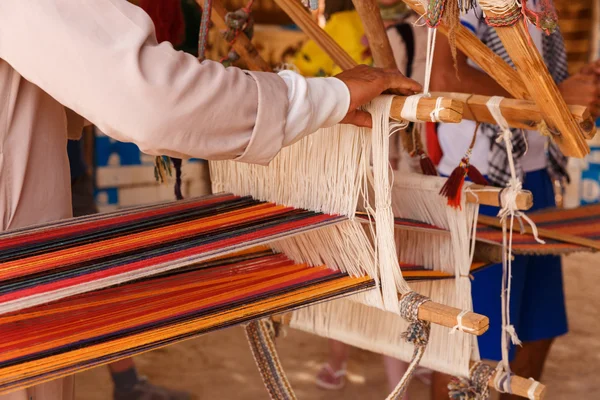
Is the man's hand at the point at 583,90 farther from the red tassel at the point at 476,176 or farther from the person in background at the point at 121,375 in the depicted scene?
the person in background at the point at 121,375

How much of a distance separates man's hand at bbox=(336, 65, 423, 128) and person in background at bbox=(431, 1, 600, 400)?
615mm

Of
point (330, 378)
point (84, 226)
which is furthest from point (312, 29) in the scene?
point (330, 378)

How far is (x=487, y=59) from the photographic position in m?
1.22

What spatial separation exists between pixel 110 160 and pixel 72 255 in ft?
11.4

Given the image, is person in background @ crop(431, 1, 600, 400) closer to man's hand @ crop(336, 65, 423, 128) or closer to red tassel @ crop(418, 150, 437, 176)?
red tassel @ crop(418, 150, 437, 176)

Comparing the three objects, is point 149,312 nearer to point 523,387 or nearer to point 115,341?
point 115,341

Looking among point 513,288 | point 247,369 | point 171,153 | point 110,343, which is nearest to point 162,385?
point 247,369

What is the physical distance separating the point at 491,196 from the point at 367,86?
47 centimetres

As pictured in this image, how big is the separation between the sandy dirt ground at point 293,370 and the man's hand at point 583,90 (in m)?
1.67

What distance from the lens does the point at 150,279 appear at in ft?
4.07

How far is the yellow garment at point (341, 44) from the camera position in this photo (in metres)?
2.95

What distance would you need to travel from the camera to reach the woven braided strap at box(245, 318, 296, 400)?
1.54m

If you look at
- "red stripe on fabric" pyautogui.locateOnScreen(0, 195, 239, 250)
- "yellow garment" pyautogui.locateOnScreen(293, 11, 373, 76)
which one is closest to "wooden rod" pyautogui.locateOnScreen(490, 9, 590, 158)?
"red stripe on fabric" pyautogui.locateOnScreen(0, 195, 239, 250)

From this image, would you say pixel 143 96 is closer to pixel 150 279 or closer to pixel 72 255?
pixel 72 255
